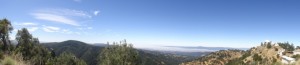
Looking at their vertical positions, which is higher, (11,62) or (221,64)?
(11,62)

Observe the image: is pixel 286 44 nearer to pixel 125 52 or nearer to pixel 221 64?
pixel 221 64

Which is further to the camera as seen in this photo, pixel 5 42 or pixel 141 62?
pixel 5 42

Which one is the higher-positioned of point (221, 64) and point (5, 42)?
point (5, 42)

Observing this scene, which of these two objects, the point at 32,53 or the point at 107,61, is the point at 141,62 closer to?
the point at 107,61

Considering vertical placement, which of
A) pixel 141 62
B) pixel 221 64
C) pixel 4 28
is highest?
pixel 4 28

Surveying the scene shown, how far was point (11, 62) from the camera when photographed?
12250 mm

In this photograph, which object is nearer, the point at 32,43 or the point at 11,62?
the point at 11,62

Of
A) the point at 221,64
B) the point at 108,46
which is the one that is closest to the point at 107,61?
the point at 108,46

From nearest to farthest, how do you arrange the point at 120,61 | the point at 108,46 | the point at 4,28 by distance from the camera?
1. the point at 120,61
2. the point at 108,46
3. the point at 4,28

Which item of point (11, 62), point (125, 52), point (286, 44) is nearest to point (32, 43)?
point (125, 52)

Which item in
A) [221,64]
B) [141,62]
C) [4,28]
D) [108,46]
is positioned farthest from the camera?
[221,64]

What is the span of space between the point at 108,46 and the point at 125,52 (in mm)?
5616

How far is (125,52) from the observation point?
41.1 meters

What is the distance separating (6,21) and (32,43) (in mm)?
17831
